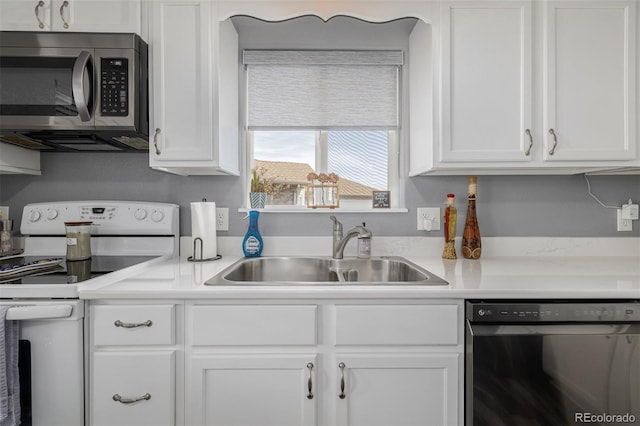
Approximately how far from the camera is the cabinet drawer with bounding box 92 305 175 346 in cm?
125

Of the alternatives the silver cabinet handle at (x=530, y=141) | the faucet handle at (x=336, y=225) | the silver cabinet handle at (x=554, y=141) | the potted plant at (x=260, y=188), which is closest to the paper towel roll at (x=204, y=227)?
the potted plant at (x=260, y=188)

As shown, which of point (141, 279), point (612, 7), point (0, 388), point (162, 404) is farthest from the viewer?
point (612, 7)

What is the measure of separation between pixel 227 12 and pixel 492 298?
63.9 inches

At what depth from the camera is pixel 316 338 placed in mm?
1284

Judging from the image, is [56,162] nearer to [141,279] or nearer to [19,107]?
[19,107]

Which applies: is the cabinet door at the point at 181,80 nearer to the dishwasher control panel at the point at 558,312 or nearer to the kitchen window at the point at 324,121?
the kitchen window at the point at 324,121

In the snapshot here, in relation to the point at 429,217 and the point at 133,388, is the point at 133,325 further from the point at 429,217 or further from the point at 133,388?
the point at 429,217

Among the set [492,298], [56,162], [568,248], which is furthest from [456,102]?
[56,162]

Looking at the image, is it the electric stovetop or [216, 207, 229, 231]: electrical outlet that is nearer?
the electric stovetop

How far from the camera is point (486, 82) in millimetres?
1623

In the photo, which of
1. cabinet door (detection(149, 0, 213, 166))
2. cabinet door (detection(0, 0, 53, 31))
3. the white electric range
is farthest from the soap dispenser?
cabinet door (detection(0, 0, 53, 31))

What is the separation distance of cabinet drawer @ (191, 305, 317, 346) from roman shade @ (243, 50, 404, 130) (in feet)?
3.73

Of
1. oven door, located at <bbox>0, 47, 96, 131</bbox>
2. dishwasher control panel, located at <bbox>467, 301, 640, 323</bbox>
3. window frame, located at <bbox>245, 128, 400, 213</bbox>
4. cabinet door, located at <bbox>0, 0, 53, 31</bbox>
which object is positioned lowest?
dishwasher control panel, located at <bbox>467, 301, 640, 323</bbox>

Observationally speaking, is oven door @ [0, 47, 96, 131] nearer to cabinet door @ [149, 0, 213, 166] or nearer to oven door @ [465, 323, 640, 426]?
cabinet door @ [149, 0, 213, 166]
